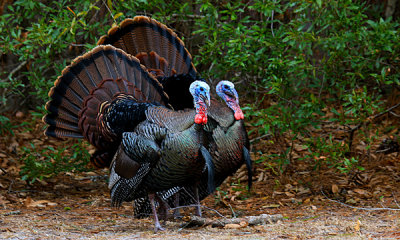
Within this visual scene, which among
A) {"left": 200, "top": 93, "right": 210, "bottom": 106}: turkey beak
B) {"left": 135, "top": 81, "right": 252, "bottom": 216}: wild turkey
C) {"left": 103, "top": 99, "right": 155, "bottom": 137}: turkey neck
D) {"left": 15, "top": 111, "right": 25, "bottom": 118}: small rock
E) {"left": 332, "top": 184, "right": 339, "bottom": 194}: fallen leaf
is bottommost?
{"left": 332, "top": 184, "right": 339, "bottom": 194}: fallen leaf

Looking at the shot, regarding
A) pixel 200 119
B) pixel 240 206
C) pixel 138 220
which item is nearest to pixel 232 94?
pixel 200 119

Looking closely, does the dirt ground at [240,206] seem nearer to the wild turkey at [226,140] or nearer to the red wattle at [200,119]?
the wild turkey at [226,140]

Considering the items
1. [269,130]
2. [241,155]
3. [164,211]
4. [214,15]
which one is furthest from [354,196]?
[214,15]

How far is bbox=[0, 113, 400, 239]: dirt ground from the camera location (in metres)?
4.36

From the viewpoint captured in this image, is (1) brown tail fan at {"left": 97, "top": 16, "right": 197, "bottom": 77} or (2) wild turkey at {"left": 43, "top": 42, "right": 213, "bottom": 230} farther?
(1) brown tail fan at {"left": 97, "top": 16, "right": 197, "bottom": 77}

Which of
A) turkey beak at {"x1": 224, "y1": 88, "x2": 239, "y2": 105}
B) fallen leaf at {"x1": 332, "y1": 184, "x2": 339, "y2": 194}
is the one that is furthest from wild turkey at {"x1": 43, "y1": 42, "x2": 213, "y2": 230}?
fallen leaf at {"x1": 332, "y1": 184, "x2": 339, "y2": 194}

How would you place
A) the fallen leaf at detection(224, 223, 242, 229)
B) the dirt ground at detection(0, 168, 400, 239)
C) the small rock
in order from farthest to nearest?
the small rock
the fallen leaf at detection(224, 223, 242, 229)
the dirt ground at detection(0, 168, 400, 239)

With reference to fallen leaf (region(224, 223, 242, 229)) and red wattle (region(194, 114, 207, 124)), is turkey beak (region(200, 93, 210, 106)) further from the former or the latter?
fallen leaf (region(224, 223, 242, 229))

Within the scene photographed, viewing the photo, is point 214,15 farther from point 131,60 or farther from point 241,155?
point 241,155

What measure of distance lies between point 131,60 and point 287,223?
2216 mm

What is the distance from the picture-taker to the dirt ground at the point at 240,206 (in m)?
4.36

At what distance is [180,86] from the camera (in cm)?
569

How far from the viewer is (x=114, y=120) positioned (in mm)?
5141

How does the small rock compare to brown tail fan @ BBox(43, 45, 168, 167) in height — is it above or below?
below
